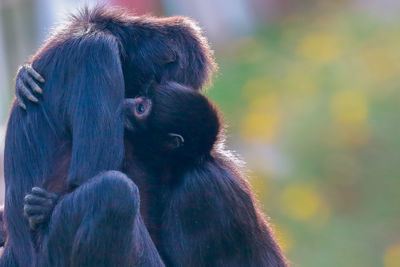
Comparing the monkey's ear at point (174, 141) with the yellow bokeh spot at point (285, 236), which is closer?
the monkey's ear at point (174, 141)

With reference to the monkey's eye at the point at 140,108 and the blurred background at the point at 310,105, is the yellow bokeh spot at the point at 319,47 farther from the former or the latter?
the monkey's eye at the point at 140,108

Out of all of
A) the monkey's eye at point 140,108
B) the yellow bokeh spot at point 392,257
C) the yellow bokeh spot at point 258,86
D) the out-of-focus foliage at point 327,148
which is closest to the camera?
the monkey's eye at point 140,108

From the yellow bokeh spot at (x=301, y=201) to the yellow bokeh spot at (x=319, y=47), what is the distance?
2.71 meters

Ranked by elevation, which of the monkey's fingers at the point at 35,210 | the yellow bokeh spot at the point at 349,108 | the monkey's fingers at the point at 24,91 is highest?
the monkey's fingers at the point at 24,91

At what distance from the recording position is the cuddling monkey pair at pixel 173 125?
521 centimetres

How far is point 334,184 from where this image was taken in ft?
40.4

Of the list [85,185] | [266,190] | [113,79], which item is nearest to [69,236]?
[85,185]

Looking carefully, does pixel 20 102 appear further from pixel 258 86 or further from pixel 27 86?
pixel 258 86

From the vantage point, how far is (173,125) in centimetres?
525

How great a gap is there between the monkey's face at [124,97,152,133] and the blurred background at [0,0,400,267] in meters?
5.31

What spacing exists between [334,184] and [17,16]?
22.2 feet

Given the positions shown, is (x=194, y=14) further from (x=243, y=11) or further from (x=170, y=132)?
(x=170, y=132)

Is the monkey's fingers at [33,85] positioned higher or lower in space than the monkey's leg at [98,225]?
higher

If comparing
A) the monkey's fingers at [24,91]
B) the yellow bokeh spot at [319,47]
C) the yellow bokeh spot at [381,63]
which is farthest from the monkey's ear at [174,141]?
the yellow bokeh spot at [319,47]
